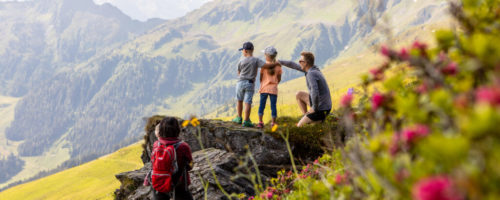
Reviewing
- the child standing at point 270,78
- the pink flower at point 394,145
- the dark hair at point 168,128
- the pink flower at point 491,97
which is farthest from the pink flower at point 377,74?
the child standing at point 270,78

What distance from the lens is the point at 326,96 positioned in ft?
36.3

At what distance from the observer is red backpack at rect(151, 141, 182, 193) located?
23.9 ft

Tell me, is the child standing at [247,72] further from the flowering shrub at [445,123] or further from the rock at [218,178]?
the flowering shrub at [445,123]

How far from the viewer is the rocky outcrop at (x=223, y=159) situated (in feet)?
34.1

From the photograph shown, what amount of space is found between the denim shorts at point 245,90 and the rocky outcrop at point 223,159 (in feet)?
3.62

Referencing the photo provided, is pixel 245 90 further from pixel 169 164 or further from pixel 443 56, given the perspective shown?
pixel 443 56

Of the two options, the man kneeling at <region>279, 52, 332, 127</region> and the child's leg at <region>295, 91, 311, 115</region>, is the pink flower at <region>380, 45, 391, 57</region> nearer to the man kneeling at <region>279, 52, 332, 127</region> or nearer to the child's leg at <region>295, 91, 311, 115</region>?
the man kneeling at <region>279, 52, 332, 127</region>

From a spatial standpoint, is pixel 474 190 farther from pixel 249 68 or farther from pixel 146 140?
pixel 146 140

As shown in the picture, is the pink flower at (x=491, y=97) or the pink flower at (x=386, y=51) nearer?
the pink flower at (x=491, y=97)

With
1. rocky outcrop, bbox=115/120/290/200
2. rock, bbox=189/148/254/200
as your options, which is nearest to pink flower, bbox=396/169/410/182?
rocky outcrop, bbox=115/120/290/200

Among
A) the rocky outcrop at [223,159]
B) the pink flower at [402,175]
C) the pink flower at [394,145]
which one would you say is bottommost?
the rocky outcrop at [223,159]

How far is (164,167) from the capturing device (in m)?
7.29

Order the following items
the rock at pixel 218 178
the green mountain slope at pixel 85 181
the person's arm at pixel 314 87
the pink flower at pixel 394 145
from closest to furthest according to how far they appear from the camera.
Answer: the pink flower at pixel 394 145
the rock at pixel 218 178
the person's arm at pixel 314 87
the green mountain slope at pixel 85 181

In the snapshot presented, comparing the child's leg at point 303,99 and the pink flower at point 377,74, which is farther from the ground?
the pink flower at point 377,74
